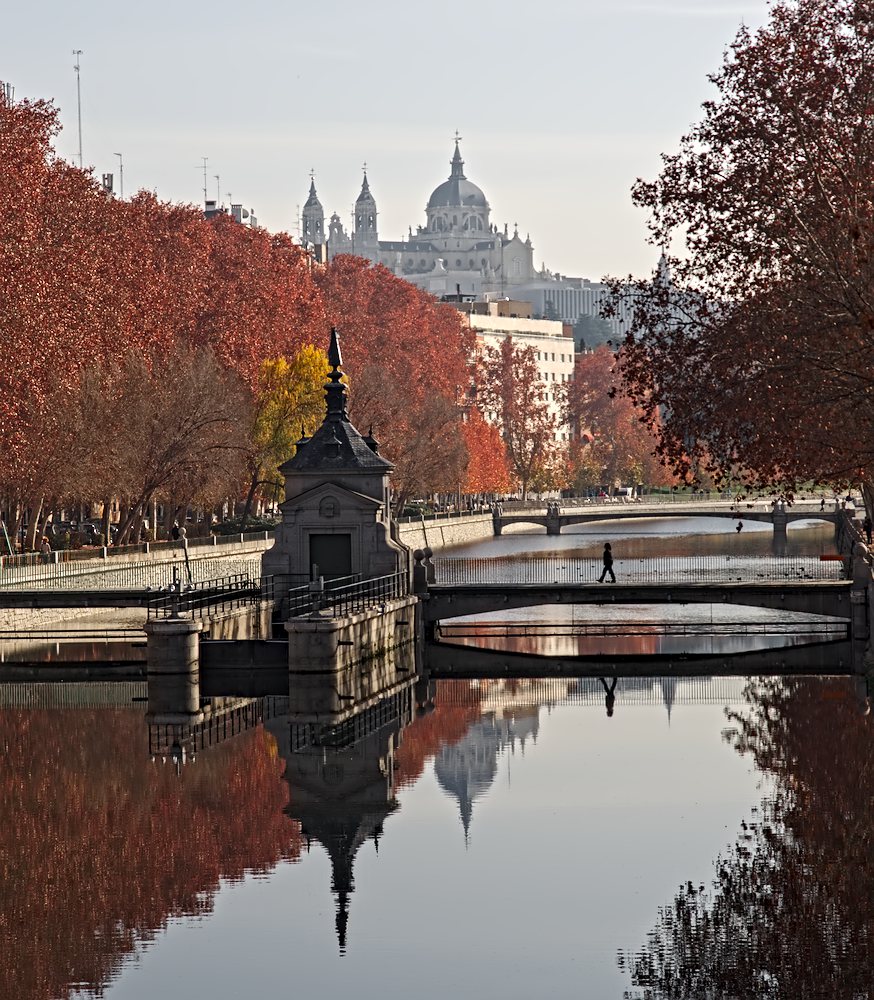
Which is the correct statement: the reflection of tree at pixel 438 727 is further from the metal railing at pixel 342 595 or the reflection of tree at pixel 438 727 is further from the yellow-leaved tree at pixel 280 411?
the yellow-leaved tree at pixel 280 411

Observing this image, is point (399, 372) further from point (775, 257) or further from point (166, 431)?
point (775, 257)

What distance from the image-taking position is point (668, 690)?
53219 millimetres

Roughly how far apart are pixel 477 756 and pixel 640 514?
100534 mm

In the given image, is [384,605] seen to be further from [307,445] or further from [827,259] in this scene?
[827,259]

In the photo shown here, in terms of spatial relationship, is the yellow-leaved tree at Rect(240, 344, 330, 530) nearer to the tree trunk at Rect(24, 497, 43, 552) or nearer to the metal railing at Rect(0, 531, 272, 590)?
the metal railing at Rect(0, 531, 272, 590)

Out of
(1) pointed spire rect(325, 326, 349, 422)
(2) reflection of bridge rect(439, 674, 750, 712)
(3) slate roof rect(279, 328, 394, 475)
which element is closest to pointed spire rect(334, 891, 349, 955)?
(2) reflection of bridge rect(439, 674, 750, 712)

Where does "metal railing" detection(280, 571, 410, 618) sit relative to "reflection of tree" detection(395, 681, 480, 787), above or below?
above

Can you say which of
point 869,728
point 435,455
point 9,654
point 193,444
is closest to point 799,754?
point 869,728

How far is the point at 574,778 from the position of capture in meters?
39.8

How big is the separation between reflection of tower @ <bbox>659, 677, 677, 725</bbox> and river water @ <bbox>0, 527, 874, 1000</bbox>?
0.72 metres

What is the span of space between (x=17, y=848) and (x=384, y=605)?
25.3m

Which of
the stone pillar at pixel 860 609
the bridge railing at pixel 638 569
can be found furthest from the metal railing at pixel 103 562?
the stone pillar at pixel 860 609

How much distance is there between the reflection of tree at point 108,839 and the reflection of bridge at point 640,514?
93126mm

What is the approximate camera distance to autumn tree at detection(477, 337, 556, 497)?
17712cm
